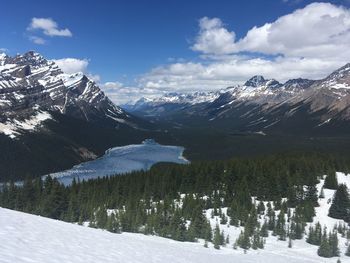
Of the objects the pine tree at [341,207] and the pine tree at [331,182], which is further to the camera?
the pine tree at [331,182]

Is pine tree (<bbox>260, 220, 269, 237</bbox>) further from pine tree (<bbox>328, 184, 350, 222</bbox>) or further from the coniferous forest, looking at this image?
pine tree (<bbox>328, 184, 350, 222</bbox>)

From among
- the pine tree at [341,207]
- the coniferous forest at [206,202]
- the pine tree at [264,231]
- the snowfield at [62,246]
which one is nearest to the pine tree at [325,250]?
the coniferous forest at [206,202]

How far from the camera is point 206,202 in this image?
124 m

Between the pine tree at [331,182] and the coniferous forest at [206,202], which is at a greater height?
the pine tree at [331,182]

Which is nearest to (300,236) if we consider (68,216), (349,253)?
(349,253)

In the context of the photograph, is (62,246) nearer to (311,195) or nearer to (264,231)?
(264,231)

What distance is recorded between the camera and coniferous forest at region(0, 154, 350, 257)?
8550 cm

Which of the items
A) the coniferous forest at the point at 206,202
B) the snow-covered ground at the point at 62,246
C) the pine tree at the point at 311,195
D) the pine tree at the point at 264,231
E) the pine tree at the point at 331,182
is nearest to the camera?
the snow-covered ground at the point at 62,246

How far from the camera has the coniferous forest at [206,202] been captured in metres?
85.5

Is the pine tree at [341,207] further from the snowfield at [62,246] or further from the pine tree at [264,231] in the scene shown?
the snowfield at [62,246]

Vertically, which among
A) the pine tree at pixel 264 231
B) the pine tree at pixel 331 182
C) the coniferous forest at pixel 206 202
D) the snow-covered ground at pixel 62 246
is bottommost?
the pine tree at pixel 264 231

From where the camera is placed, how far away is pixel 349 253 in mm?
81625

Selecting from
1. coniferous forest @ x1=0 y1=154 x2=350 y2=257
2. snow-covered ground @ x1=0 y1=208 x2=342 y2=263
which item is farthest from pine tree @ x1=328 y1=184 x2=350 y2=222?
snow-covered ground @ x1=0 y1=208 x2=342 y2=263

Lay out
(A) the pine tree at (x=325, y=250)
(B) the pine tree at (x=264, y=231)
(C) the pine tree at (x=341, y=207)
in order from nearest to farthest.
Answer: (A) the pine tree at (x=325, y=250) → (B) the pine tree at (x=264, y=231) → (C) the pine tree at (x=341, y=207)
